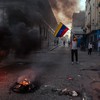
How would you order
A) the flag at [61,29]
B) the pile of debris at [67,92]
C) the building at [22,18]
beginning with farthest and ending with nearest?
the flag at [61,29]
the building at [22,18]
the pile of debris at [67,92]

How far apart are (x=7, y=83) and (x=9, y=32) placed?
4773 millimetres

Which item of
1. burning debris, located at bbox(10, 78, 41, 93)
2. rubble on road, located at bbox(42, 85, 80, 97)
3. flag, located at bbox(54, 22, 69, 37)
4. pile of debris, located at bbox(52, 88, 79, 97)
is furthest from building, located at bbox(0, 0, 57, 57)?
pile of debris, located at bbox(52, 88, 79, 97)

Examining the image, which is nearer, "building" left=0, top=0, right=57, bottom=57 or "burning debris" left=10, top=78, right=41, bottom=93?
"burning debris" left=10, top=78, right=41, bottom=93

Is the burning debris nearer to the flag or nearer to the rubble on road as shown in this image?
the rubble on road

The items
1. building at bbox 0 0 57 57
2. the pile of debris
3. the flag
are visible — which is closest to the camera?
the pile of debris

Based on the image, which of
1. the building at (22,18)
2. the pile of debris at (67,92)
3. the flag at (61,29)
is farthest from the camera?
the flag at (61,29)

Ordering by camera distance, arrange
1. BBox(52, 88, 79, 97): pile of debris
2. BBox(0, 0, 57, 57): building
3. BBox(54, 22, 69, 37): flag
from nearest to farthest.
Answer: BBox(52, 88, 79, 97): pile of debris < BBox(0, 0, 57, 57): building < BBox(54, 22, 69, 37): flag

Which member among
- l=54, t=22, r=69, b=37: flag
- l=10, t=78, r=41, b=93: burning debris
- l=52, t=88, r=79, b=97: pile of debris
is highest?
l=54, t=22, r=69, b=37: flag

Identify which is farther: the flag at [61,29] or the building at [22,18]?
the flag at [61,29]

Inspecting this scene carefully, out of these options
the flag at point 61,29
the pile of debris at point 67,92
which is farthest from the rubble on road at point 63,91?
the flag at point 61,29

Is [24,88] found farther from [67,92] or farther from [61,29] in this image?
[61,29]

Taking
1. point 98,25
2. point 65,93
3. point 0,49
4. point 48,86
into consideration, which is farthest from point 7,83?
point 98,25

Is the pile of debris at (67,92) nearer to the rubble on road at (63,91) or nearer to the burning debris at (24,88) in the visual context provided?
the rubble on road at (63,91)

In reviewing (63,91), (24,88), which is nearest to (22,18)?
(24,88)
